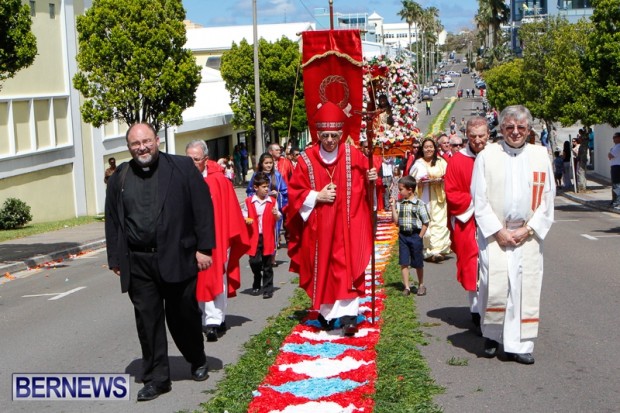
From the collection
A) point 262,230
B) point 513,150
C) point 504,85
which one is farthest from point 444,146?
point 504,85

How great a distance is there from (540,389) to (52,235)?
18574 millimetres

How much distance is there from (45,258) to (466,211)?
11802 mm

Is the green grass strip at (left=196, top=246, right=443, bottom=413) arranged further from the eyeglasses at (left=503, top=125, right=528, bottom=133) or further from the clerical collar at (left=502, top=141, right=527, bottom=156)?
the eyeglasses at (left=503, top=125, right=528, bottom=133)

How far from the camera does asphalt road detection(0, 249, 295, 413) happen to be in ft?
23.5

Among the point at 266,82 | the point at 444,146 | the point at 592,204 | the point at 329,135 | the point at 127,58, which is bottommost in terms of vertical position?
the point at 592,204

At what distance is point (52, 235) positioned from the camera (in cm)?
2378

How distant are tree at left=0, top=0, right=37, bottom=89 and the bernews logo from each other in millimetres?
10365

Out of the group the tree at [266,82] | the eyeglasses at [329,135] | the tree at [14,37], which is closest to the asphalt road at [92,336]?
the eyeglasses at [329,135]

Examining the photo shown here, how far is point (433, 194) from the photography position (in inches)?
611

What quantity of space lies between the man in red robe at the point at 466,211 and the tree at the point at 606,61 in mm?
14820

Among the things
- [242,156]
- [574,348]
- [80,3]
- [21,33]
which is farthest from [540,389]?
[242,156]

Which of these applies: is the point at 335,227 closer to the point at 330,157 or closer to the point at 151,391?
the point at 330,157

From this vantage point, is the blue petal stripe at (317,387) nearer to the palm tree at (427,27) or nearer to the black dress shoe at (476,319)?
the black dress shoe at (476,319)

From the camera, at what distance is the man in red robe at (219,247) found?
912 cm
